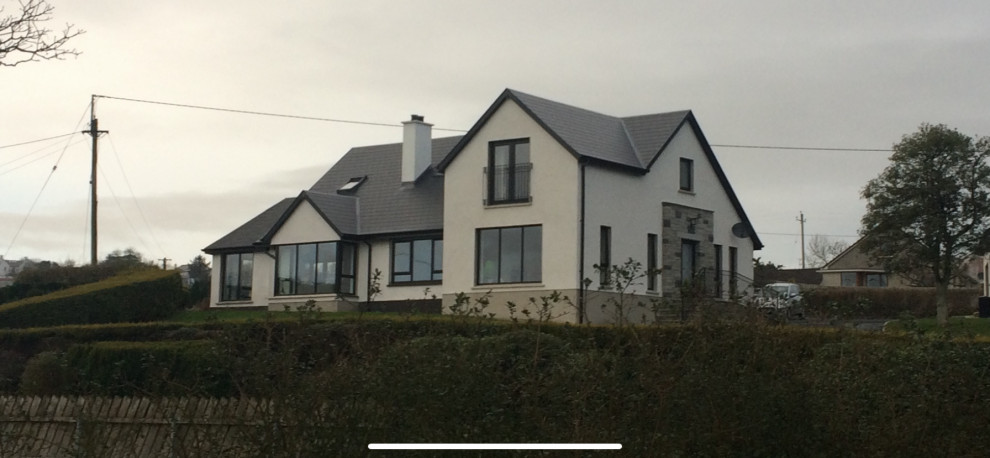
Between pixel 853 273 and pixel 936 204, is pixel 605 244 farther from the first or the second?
pixel 853 273

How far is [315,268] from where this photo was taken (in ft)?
131

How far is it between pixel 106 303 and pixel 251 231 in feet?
24.3

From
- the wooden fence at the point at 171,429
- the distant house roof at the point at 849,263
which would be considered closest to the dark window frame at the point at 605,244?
the wooden fence at the point at 171,429

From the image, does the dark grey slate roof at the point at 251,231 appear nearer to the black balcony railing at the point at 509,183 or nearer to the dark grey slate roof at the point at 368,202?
the dark grey slate roof at the point at 368,202

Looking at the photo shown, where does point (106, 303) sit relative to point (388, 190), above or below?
below

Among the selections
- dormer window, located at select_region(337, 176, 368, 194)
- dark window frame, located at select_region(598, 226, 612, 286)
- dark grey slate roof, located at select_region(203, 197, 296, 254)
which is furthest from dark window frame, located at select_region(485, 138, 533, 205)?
dark grey slate roof, located at select_region(203, 197, 296, 254)

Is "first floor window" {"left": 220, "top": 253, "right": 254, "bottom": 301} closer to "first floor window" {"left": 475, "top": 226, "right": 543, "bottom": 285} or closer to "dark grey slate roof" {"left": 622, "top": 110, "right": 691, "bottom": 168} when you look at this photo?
"first floor window" {"left": 475, "top": 226, "right": 543, "bottom": 285}

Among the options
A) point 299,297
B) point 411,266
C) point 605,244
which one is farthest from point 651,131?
point 299,297

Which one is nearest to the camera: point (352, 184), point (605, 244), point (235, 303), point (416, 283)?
point (605, 244)

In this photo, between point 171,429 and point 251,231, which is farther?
point 251,231

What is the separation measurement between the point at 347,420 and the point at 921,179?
1470 inches

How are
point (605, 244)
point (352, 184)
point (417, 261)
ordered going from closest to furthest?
point (605, 244) → point (417, 261) → point (352, 184)

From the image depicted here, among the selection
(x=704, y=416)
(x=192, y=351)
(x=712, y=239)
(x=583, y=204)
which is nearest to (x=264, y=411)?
(x=704, y=416)

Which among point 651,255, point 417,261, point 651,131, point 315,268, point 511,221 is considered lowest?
point 315,268
